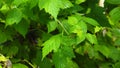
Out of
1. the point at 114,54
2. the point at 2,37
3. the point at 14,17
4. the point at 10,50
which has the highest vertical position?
the point at 14,17

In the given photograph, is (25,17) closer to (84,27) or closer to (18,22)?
(18,22)

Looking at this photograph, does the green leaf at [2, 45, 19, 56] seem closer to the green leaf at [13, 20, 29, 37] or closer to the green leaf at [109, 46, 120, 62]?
the green leaf at [13, 20, 29, 37]

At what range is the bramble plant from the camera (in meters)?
1.18

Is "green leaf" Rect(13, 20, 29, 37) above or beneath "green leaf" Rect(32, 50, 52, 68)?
above

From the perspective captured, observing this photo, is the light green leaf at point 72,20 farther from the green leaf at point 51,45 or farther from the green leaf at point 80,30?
the green leaf at point 51,45

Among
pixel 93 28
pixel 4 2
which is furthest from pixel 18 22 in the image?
pixel 93 28

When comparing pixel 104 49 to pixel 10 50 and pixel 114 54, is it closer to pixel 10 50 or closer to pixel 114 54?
pixel 114 54

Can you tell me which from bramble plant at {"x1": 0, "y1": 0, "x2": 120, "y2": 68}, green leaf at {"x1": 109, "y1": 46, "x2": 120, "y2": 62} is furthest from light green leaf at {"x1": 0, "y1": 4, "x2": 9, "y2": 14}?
green leaf at {"x1": 109, "y1": 46, "x2": 120, "y2": 62}

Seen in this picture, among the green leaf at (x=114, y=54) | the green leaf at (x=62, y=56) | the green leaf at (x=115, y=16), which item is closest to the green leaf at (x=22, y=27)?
the green leaf at (x=62, y=56)

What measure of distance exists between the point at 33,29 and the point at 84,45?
13.0 inches

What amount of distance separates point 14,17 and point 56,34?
13.2 inches

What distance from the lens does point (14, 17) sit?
125cm

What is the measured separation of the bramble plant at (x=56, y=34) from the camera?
118 centimetres

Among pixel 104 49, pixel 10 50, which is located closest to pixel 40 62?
pixel 10 50
